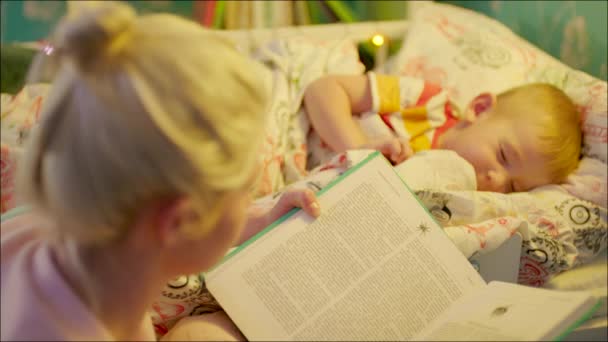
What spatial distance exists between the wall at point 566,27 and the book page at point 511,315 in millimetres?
765

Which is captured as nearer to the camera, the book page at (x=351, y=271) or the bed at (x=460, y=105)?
the book page at (x=351, y=271)

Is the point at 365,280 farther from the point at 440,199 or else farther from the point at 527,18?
the point at 527,18

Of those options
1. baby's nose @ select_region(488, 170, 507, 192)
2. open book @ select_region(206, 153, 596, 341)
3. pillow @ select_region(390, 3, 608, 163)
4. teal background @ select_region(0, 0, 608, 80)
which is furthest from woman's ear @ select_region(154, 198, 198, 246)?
teal background @ select_region(0, 0, 608, 80)

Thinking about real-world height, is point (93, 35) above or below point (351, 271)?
above

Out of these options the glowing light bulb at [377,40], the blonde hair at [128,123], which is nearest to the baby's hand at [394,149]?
the glowing light bulb at [377,40]

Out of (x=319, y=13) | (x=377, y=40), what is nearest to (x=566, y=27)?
(x=377, y=40)

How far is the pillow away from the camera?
142cm

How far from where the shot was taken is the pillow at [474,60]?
1.42 meters

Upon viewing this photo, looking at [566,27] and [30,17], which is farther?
[30,17]

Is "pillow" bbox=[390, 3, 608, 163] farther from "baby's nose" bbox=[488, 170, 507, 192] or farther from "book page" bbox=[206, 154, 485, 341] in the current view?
"book page" bbox=[206, 154, 485, 341]

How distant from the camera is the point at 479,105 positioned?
1338 millimetres

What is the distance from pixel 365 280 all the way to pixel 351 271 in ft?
0.07

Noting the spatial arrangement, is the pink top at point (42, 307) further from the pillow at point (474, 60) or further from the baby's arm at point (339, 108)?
the pillow at point (474, 60)

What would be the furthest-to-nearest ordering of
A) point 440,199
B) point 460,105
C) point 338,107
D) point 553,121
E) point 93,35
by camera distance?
point 460,105
point 338,107
point 553,121
point 440,199
point 93,35
